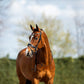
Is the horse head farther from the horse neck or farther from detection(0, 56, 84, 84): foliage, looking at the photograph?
detection(0, 56, 84, 84): foliage

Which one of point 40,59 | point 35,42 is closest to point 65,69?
point 40,59

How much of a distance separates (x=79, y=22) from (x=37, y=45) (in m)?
14.4

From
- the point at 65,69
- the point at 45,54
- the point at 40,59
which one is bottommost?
the point at 65,69

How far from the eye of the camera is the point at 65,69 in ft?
32.7

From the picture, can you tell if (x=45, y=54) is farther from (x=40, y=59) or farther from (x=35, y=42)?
(x=35, y=42)

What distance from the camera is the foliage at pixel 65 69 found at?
934 centimetres

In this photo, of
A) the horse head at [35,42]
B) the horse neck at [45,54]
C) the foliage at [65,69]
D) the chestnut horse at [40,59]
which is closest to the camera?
the horse head at [35,42]

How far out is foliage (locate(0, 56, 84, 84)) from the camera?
9.34m

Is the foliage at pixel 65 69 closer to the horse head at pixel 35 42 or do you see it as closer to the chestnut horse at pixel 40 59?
the chestnut horse at pixel 40 59

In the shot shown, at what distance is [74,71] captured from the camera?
393 inches

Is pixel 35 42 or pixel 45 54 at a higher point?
pixel 35 42

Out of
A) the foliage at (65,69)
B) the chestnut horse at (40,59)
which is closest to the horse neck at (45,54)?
the chestnut horse at (40,59)

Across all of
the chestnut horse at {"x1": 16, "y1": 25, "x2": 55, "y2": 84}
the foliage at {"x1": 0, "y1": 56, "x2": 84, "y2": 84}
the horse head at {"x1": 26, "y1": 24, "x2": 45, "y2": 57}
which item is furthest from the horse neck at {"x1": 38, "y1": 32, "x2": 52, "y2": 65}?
the foliage at {"x1": 0, "y1": 56, "x2": 84, "y2": 84}

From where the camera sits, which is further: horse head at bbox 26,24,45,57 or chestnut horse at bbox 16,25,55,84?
chestnut horse at bbox 16,25,55,84
